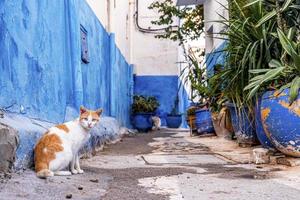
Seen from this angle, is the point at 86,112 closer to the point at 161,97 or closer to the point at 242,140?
the point at 242,140

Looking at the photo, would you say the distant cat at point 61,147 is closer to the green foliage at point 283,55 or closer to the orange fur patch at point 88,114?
the orange fur patch at point 88,114

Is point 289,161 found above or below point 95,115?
below

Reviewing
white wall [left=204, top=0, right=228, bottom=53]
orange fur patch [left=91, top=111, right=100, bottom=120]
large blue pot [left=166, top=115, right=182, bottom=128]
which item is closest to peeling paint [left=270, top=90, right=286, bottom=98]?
orange fur patch [left=91, top=111, right=100, bottom=120]

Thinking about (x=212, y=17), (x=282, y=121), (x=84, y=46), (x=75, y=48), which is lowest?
(x=282, y=121)

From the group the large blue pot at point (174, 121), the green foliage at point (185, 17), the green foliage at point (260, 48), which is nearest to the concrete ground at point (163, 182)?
the green foliage at point (260, 48)

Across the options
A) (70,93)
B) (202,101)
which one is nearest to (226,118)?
(202,101)

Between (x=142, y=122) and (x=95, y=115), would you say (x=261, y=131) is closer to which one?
(x=95, y=115)

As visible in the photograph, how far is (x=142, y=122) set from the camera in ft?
36.2

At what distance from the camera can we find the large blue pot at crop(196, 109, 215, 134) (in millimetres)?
7698

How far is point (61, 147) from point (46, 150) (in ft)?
0.41

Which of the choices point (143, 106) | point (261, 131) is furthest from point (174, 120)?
point (261, 131)

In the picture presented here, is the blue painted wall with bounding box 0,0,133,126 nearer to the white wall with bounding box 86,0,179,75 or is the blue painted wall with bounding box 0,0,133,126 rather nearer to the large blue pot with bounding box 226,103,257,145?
the large blue pot with bounding box 226,103,257,145

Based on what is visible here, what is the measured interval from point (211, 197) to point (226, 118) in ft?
13.3

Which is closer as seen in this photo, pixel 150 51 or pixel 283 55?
pixel 283 55
